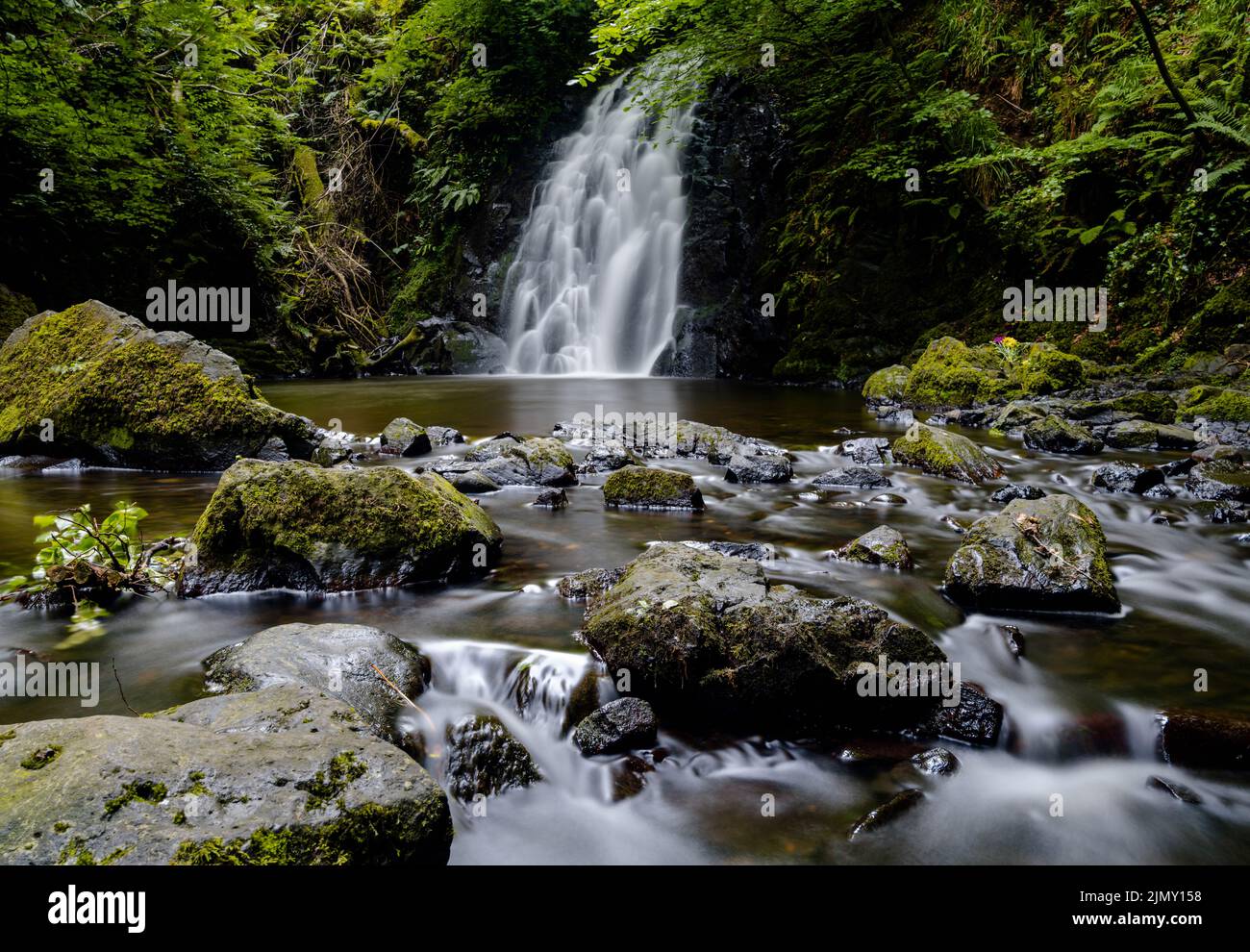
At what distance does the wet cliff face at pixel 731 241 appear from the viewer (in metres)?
16.1

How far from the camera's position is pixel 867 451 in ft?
24.2

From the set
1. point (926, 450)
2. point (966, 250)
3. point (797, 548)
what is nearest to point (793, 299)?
point (966, 250)

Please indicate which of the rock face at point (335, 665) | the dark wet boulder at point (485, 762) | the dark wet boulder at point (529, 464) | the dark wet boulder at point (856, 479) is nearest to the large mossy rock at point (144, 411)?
the dark wet boulder at point (529, 464)

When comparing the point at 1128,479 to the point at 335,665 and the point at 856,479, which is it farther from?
the point at 335,665

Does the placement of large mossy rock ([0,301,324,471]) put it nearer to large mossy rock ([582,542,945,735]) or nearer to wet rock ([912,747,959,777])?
large mossy rock ([582,542,945,735])

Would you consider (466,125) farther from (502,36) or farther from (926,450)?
(926,450)

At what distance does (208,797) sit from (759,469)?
5.47 m

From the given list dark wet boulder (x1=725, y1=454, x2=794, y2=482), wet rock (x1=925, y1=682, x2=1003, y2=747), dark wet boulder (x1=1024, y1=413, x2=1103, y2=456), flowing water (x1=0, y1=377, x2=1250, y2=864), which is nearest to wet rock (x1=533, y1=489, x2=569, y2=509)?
flowing water (x1=0, y1=377, x2=1250, y2=864)

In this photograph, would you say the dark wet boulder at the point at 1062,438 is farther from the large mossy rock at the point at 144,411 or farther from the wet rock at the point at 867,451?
the large mossy rock at the point at 144,411

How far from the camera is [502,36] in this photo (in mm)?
20609

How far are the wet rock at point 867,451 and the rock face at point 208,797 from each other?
6194mm

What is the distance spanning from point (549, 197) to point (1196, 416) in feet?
54.0

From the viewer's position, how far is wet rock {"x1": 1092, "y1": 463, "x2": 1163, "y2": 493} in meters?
5.91

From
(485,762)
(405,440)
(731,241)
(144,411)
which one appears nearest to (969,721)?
(485,762)
